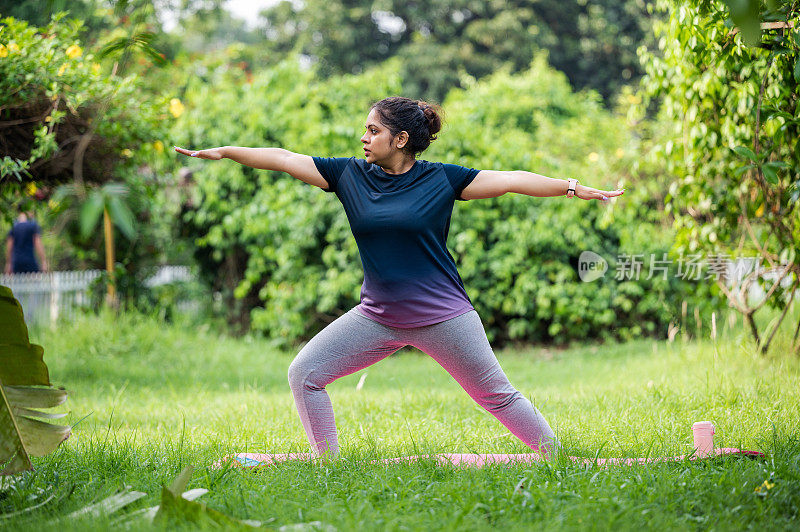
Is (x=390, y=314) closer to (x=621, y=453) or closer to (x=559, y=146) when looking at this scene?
(x=621, y=453)

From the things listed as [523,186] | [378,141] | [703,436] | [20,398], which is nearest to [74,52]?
[378,141]

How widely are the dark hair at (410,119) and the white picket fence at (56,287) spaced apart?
7306 millimetres

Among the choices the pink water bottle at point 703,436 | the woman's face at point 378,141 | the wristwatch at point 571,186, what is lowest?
Result: the pink water bottle at point 703,436

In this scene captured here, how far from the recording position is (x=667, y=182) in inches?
359

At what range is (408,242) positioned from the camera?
3.36m

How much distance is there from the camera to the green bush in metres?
8.34

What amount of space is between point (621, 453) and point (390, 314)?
1.33m

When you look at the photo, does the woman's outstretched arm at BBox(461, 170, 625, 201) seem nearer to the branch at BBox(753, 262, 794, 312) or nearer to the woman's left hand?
the woman's left hand

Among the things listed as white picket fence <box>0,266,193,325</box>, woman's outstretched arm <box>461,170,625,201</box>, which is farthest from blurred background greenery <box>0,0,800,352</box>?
woman's outstretched arm <box>461,170,625,201</box>

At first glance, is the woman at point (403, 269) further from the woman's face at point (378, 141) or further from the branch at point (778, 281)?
the branch at point (778, 281)

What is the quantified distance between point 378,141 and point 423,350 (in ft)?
3.34

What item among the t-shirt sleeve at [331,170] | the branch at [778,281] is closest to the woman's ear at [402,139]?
the t-shirt sleeve at [331,170]

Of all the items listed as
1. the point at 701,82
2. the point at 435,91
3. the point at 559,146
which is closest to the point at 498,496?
the point at 701,82

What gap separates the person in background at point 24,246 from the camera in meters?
9.91
